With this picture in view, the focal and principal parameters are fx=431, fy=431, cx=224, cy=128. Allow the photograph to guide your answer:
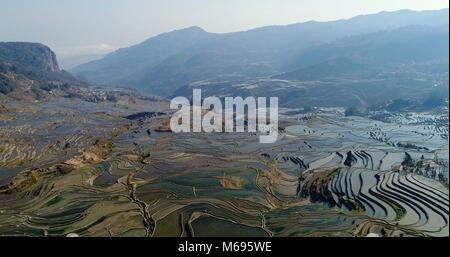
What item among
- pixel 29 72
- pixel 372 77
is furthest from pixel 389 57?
pixel 29 72

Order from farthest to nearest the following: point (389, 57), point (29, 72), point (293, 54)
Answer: point (293, 54) < point (389, 57) < point (29, 72)

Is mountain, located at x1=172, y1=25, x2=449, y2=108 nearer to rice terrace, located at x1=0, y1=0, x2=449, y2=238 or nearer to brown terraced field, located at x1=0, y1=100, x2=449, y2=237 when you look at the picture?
rice terrace, located at x1=0, y1=0, x2=449, y2=238

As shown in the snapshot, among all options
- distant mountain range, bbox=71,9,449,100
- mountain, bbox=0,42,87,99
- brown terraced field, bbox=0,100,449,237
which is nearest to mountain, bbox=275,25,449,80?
distant mountain range, bbox=71,9,449,100

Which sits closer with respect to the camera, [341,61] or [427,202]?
[427,202]

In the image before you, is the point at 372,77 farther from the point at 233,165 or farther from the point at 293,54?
the point at 293,54

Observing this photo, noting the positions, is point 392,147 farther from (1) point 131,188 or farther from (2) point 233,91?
(2) point 233,91
